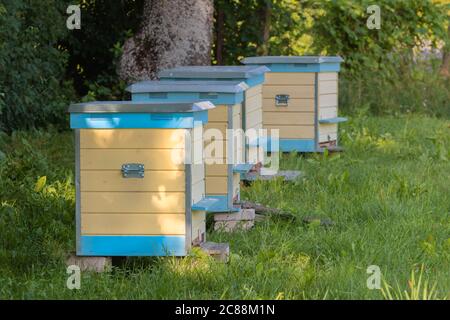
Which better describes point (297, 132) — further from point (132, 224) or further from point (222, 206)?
point (132, 224)

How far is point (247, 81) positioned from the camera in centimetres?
805

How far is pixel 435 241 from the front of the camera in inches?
265

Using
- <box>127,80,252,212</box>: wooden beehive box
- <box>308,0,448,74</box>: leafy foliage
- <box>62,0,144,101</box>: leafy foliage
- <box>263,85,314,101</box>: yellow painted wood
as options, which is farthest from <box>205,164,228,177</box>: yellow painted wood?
<box>308,0,448,74</box>: leafy foliage

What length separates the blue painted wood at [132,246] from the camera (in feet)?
19.7

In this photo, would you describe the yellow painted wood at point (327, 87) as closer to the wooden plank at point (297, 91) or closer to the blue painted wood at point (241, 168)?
the wooden plank at point (297, 91)

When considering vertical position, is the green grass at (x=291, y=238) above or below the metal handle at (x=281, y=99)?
below

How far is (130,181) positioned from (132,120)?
0.36 metres

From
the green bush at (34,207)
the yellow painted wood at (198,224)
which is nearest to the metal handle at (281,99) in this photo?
the green bush at (34,207)

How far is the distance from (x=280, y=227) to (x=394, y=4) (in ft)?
25.0

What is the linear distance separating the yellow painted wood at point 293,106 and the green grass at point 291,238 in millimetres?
480

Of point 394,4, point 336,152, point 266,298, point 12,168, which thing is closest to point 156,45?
point 336,152
